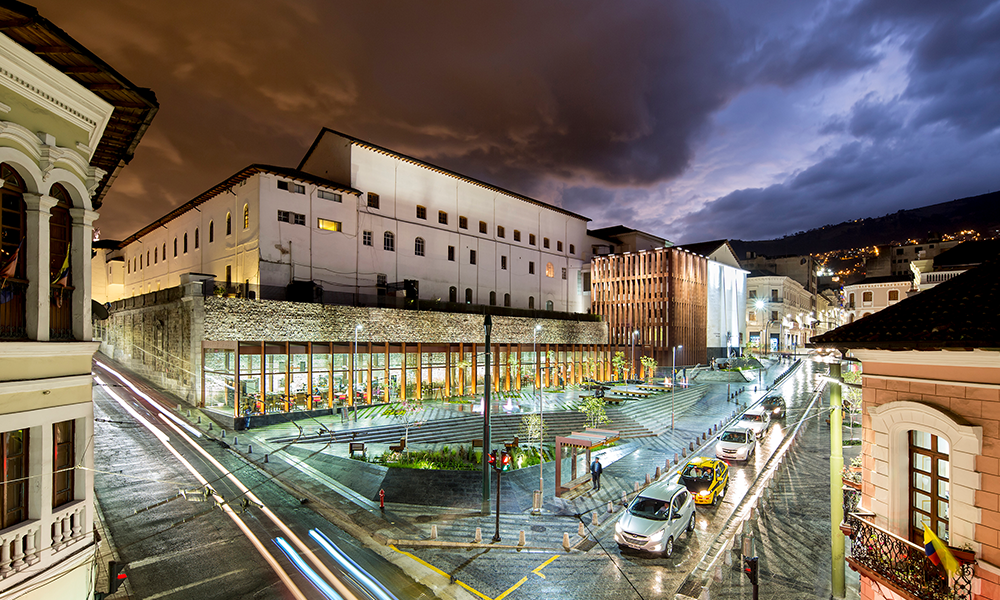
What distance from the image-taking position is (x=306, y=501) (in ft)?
55.0

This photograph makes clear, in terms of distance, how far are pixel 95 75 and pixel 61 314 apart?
3.83 meters

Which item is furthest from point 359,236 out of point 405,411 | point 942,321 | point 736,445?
point 942,321

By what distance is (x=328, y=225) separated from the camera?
35.9m

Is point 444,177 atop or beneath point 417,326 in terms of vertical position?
atop

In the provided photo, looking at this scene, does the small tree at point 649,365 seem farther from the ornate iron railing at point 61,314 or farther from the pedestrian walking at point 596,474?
the ornate iron railing at point 61,314

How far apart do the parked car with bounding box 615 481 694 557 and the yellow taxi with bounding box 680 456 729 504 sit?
248 cm

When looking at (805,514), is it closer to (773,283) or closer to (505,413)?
(505,413)

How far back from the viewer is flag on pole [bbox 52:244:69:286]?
23.6 ft

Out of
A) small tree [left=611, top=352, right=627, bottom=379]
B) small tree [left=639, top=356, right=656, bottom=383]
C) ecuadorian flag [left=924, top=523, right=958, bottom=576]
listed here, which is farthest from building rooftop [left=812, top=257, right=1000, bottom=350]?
small tree [left=611, top=352, right=627, bottom=379]

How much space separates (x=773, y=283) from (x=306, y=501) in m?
83.2

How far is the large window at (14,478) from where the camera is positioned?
20.5 ft

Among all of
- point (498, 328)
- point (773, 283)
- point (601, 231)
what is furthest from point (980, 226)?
point (498, 328)

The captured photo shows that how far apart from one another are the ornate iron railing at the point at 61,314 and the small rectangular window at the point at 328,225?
28.9 m

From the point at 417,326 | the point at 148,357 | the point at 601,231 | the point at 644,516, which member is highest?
the point at 601,231
